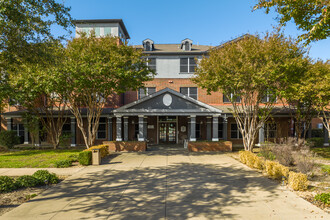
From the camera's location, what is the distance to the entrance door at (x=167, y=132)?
2439 cm

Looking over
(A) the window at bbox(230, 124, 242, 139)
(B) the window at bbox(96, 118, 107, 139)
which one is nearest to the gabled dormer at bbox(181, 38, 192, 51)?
(A) the window at bbox(230, 124, 242, 139)

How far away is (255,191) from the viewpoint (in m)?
8.55

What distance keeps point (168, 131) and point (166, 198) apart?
55.1ft

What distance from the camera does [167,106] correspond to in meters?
20.1

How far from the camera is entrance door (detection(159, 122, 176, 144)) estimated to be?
960 inches

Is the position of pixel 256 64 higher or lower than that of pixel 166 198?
higher

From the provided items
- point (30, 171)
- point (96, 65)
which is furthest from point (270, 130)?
point (30, 171)

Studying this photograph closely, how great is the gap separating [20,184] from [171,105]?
44.9ft

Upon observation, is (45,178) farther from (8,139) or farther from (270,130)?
(270,130)

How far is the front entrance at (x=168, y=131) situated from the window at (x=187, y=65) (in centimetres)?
604

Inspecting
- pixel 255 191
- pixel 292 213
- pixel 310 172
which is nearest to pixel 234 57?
pixel 310 172

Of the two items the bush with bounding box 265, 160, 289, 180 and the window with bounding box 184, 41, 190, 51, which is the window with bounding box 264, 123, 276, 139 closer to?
the window with bounding box 184, 41, 190, 51

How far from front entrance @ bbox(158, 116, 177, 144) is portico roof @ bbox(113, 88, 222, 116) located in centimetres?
434

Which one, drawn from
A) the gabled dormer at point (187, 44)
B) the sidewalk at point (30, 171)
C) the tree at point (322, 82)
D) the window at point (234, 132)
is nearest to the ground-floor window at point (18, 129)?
the sidewalk at point (30, 171)
